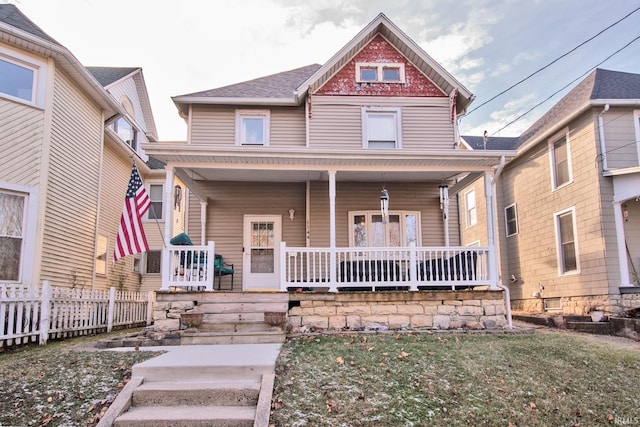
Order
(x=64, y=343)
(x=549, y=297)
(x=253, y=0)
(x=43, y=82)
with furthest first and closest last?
(x=549, y=297), (x=253, y=0), (x=43, y=82), (x=64, y=343)

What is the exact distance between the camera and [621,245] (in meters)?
9.72

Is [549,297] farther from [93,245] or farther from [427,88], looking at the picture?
[93,245]

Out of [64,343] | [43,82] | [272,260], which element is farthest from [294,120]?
[64,343]

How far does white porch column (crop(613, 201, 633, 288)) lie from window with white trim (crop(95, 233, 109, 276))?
1308 centimetres

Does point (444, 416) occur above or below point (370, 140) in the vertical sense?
below

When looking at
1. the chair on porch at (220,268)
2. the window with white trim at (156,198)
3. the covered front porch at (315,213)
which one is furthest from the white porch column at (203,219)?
the window with white trim at (156,198)

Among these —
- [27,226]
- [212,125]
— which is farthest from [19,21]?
[212,125]

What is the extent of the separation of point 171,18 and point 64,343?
326 inches

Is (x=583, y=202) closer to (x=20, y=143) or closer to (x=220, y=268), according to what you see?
(x=220, y=268)

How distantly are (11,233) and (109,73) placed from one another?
7.66 meters

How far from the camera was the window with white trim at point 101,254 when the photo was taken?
40.2ft

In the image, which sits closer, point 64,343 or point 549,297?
point 64,343

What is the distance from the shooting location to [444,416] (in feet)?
12.8

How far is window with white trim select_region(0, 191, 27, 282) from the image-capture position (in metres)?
8.29
